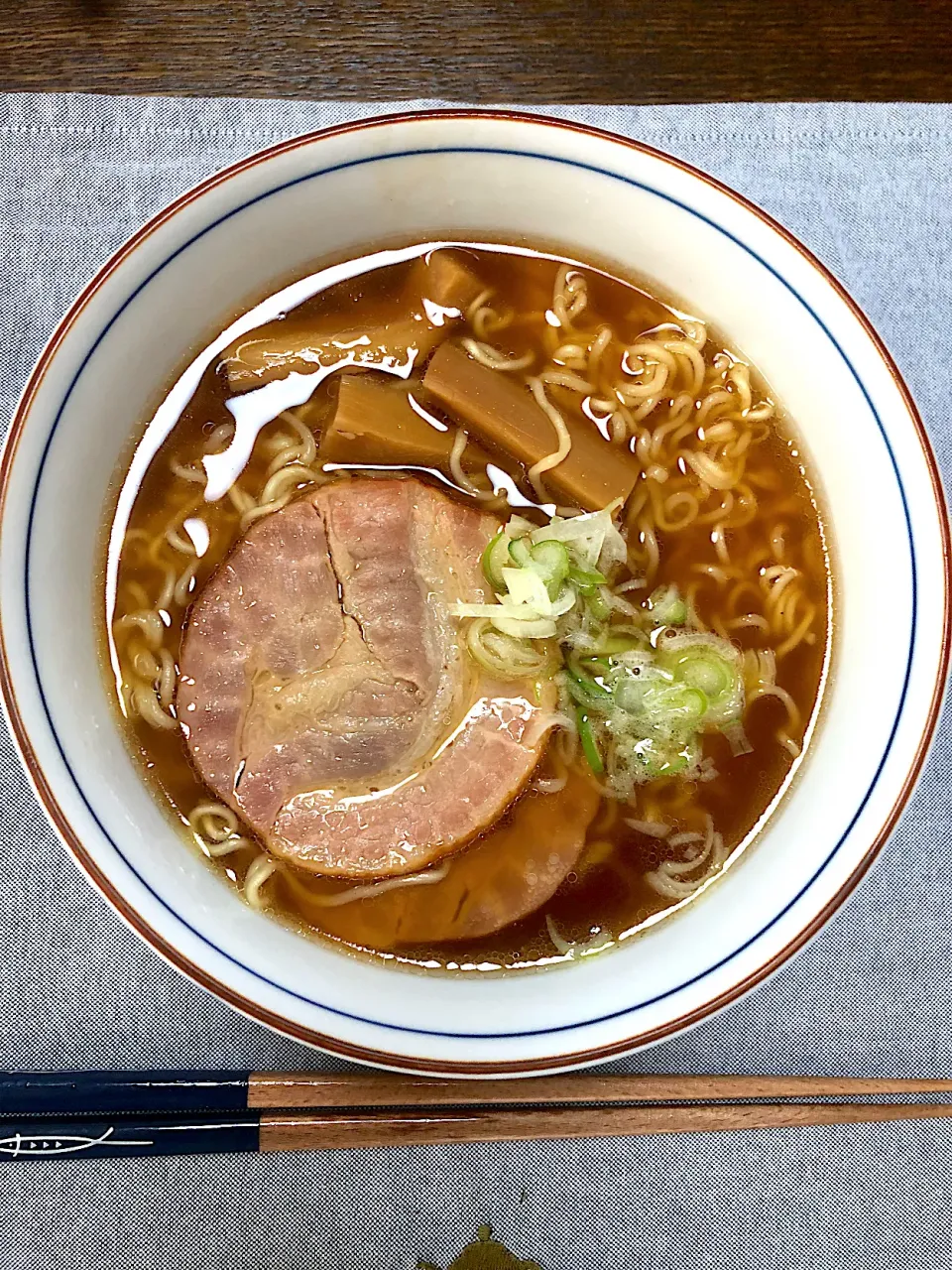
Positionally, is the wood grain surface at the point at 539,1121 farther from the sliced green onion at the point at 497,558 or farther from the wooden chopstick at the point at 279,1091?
the sliced green onion at the point at 497,558

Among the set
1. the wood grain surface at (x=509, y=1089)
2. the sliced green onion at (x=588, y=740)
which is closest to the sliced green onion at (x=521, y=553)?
the sliced green onion at (x=588, y=740)

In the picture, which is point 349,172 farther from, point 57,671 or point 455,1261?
point 455,1261

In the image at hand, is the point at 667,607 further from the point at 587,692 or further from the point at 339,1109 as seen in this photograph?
the point at 339,1109

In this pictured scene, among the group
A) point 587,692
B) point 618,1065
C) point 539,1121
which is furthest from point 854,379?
point 539,1121

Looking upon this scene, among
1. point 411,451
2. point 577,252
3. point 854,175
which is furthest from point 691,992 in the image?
point 854,175

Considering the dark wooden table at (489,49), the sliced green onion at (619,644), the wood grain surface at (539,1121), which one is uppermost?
the dark wooden table at (489,49)

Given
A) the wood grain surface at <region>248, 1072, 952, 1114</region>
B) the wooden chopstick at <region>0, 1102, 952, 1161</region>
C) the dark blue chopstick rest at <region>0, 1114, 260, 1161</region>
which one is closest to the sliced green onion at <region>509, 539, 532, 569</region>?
the wood grain surface at <region>248, 1072, 952, 1114</region>
